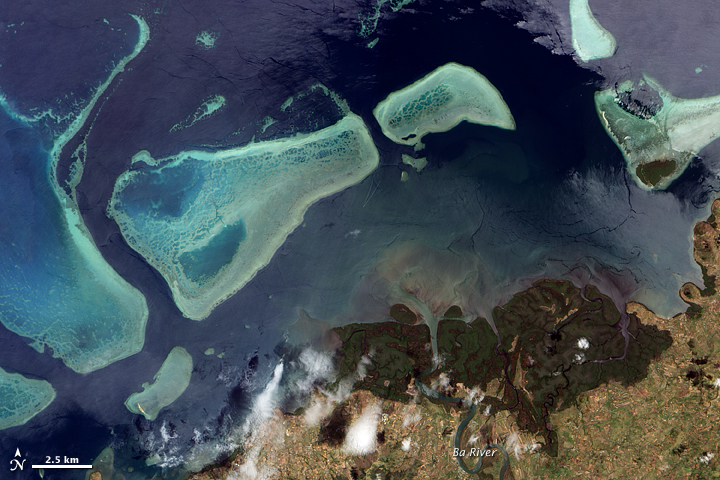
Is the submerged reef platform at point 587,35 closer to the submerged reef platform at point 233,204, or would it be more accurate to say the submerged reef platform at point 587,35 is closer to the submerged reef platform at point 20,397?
the submerged reef platform at point 233,204

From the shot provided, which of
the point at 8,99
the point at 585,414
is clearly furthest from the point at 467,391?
the point at 8,99

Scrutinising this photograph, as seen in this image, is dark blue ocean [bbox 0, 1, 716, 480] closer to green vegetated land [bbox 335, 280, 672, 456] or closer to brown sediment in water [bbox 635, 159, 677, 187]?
brown sediment in water [bbox 635, 159, 677, 187]

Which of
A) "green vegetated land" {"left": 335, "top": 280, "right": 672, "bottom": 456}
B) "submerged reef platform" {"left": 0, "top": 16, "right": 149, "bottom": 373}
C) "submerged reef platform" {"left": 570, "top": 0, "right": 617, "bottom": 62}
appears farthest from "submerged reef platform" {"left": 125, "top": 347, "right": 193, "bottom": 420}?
"submerged reef platform" {"left": 570, "top": 0, "right": 617, "bottom": 62}

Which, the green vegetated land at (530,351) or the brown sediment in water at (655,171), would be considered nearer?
the green vegetated land at (530,351)

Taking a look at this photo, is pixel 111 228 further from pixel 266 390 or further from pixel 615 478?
pixel 615 478

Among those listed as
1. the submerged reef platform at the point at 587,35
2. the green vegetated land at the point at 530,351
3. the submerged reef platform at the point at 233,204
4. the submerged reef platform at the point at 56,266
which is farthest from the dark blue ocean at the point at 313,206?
the green vegetated land at the point at 530,351

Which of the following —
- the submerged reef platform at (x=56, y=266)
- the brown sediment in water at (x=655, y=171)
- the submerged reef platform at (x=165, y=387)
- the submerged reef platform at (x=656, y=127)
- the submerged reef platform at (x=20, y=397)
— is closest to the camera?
the submerged reef platform at (x=56, y=266)
